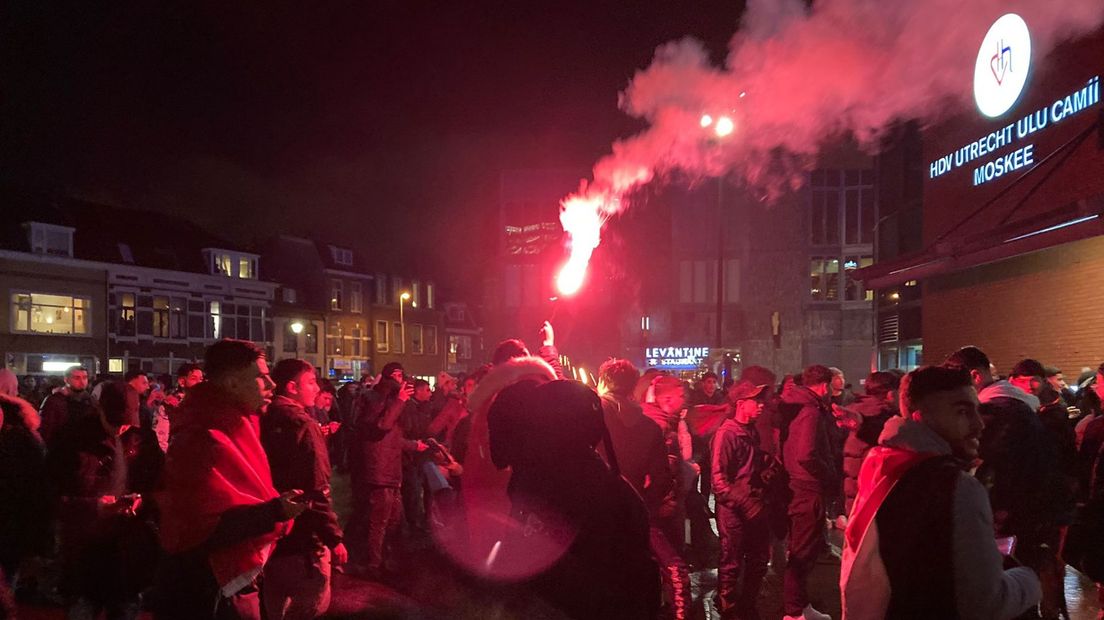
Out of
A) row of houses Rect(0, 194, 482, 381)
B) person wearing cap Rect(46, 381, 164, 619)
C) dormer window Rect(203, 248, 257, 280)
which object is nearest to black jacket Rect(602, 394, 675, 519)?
person wearing cap Rect(46, 381, 164, 619)

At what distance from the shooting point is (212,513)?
3.45 meters

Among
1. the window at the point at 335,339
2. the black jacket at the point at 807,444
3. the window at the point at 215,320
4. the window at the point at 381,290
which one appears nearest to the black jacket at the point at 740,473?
the black jacket at the point at 807,444

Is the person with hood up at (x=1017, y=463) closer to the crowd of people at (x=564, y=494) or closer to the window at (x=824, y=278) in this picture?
the crowd of people at (x=564, y=494)

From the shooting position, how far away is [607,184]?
18.8 m

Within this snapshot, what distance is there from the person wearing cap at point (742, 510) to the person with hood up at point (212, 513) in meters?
3.88

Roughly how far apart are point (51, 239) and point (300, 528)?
37679mm

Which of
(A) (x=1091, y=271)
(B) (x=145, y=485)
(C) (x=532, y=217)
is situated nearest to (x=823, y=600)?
(B) (x=145, y=485)

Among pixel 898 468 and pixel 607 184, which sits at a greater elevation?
pixel 607 184

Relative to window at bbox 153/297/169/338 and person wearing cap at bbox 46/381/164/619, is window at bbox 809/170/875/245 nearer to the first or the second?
window at bbox 153/297/169/338

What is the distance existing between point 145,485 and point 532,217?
5024 centimetres

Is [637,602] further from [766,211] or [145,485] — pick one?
[766,211]

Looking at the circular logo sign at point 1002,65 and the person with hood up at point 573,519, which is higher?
the circular logo sign at point 1002,65

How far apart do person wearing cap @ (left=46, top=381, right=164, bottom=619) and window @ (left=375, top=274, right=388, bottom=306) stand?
49.3 metres

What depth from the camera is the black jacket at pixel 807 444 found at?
22.4 feet
